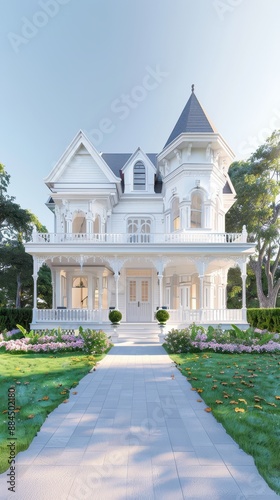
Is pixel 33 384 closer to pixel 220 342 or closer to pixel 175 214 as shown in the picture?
pixel 220 342

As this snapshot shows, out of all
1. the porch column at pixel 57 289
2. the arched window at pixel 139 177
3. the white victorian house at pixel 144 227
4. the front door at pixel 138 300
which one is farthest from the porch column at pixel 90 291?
the arched window at pixel 139 177

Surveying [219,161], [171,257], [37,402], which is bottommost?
[37,402]

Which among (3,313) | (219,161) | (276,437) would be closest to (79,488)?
(276,437)

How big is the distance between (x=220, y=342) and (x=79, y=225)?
509 inches

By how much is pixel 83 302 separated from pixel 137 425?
15327mm

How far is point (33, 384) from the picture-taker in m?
6.94

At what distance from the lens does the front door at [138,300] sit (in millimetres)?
19953

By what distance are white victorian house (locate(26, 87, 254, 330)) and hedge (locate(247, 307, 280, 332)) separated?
2.45 metres

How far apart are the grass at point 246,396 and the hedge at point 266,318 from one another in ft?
27.9

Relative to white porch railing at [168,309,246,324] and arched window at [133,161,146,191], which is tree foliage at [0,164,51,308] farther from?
white porch railing at [168,309,246,324]

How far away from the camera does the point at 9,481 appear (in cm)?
324

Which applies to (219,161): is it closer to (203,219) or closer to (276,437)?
(203,219)

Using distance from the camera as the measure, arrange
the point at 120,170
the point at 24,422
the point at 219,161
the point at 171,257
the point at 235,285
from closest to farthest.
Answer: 1. the point at 24,422
2. the point at 171,257
3. the point at 219,161
4. the point at 120,170
5. the point at 235,285

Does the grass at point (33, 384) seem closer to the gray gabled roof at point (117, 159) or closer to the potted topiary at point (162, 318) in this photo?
the potted topiary at point (162, 318)
